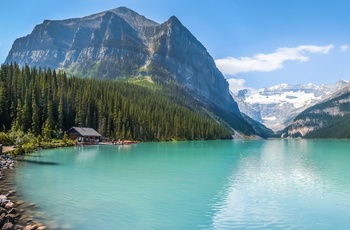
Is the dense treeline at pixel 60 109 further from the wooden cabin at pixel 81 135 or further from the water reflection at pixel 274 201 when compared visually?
the water reflection at pixel 274 201

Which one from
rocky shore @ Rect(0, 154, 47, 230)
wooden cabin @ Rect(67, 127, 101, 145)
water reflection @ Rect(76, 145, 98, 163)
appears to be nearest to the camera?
rocky shore @ Rect(0, 154, 47, 230)

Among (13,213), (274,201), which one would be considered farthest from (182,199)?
(13,213)

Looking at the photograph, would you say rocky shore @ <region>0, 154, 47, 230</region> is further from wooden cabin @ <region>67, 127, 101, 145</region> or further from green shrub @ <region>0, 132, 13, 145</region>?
wooden cabin @ <region>67, 127, 101, 145</region>

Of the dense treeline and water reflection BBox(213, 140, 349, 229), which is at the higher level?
the dense treeline

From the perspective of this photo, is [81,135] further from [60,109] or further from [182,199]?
[182,199]

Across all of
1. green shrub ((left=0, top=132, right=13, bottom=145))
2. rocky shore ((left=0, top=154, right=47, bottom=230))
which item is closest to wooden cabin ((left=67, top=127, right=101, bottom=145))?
green shrub ((left=0, top=132, right=13, bottom=145))

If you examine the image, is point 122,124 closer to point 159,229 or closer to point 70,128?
point 70,128

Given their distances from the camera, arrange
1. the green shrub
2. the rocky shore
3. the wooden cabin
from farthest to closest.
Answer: the wooden cabin, the green shrub, the rocky shore

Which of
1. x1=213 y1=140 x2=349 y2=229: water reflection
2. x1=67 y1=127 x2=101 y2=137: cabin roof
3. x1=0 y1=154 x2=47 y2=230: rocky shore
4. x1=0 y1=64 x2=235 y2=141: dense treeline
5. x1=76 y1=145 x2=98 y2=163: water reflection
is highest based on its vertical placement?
x1=0 y1=64 x2=235 y2=141: dense treeline

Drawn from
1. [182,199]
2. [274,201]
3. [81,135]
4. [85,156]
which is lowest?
[274,201]

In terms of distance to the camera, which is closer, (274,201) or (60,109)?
(274,201)

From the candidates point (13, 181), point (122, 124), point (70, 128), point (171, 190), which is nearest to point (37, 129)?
point (70, 128)

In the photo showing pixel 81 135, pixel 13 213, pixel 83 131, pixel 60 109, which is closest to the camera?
pixel 13 213

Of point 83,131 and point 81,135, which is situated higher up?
point 83,131
